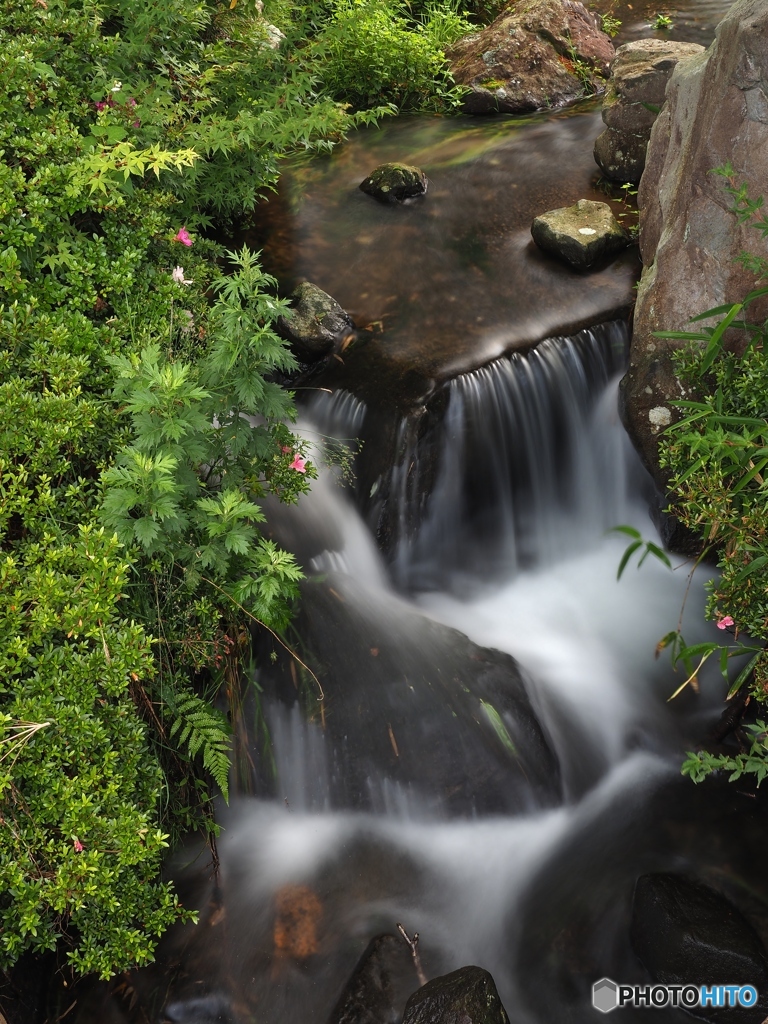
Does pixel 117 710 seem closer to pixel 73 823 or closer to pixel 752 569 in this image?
pixel 73 823

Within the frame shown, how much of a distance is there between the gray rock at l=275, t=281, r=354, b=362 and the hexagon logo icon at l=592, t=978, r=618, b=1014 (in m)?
3.79

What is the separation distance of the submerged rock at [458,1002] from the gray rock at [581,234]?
14.8ft

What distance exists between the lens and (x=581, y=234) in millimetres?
5703

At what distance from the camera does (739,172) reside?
13.5 feet

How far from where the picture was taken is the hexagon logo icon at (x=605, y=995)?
3.20 meters

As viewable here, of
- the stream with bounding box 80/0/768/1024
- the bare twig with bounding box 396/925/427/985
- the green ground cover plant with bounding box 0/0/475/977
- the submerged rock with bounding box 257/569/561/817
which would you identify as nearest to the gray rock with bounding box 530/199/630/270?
the stream with bounding box 80/0/768/1024

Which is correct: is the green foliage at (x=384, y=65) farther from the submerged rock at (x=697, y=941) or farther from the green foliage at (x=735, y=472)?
the submerged rock at (x=697, y=941)

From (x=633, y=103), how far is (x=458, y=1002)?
240 inches

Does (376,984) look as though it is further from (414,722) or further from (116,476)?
(116,476)

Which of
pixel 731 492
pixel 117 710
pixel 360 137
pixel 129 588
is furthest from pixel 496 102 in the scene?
pixel 117 710

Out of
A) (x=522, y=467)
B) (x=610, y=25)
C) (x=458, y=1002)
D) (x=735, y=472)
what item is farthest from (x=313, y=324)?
(x=610, y=25)

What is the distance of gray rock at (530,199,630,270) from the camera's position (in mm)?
5672

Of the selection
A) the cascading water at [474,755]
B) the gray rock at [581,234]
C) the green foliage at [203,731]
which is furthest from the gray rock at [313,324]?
the green foliage at [203,731]

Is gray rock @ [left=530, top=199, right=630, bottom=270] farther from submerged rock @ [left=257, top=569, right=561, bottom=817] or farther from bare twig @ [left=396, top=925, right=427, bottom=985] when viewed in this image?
bare twig @ [left=396, top=925, right=427, bottom=985]
